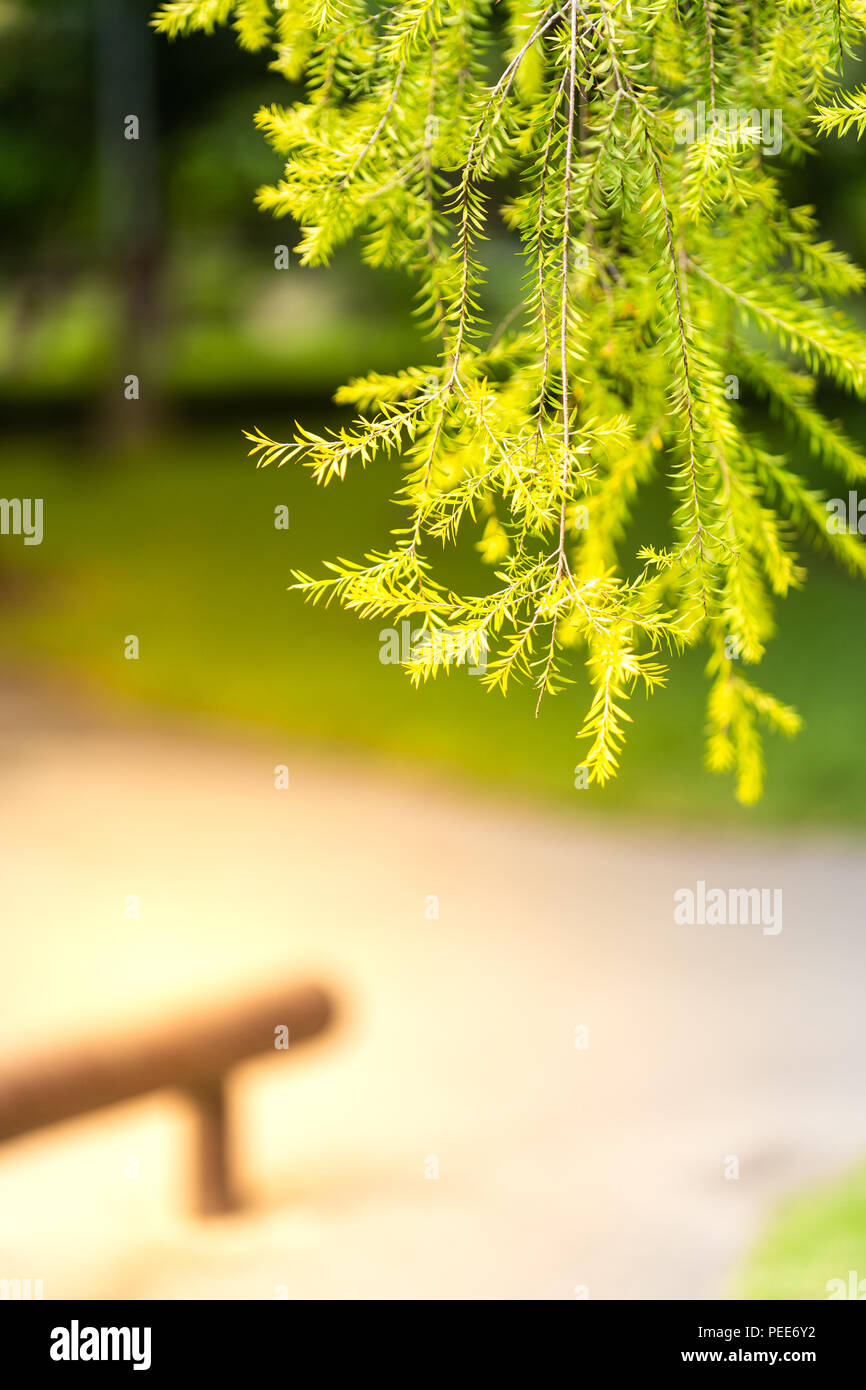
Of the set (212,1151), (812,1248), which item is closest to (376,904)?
(212,1151)

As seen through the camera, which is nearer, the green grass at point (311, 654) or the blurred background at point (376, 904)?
the blurred background at point (376, 904)

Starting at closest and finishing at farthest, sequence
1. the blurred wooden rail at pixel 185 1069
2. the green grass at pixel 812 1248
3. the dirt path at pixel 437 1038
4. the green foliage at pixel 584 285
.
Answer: the green foliage at pixel 584 285, the blurred wooden rail at pixel 185 1069, the green grass at pixel 812 1248, the dirt path at pixel 437 1038

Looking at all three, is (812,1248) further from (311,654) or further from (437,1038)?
(311,654)

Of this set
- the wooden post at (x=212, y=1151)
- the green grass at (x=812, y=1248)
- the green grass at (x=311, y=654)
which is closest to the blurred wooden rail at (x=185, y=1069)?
the wooden post at (x=212, y=1151)

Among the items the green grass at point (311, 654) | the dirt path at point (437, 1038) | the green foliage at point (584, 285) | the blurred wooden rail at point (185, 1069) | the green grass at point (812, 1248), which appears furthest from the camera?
the green grass at point (311, 654)

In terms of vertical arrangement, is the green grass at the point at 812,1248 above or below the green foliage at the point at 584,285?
below

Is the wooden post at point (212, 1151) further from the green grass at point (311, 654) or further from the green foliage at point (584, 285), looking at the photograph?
the green grass at point (311, 654)

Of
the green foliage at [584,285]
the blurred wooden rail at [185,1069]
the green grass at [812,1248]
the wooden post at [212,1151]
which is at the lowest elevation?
the green grass at [812,1248]

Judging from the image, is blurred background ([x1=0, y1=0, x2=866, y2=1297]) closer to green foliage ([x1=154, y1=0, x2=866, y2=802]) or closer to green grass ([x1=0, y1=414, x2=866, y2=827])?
green grass ([x1=0, y1=414, x2=866, y2=827])
